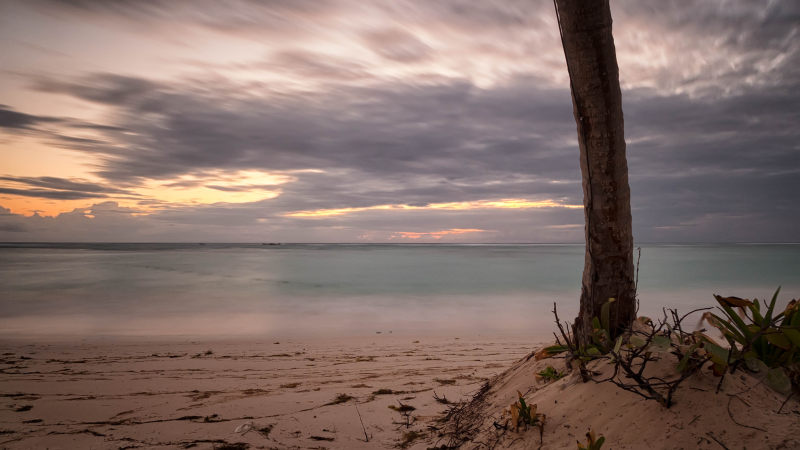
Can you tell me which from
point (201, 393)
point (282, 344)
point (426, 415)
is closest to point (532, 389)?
point (426, 415)

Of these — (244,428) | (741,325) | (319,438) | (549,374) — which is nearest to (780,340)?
(741,325)

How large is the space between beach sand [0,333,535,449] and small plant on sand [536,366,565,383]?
0.98 metres

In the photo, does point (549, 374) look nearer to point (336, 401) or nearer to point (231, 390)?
point (336, 401)

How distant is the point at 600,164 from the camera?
2.85 metres

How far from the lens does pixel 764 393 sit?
6.87ft

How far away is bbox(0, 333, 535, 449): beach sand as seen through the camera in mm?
3457

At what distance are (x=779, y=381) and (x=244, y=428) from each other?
355 centimetres

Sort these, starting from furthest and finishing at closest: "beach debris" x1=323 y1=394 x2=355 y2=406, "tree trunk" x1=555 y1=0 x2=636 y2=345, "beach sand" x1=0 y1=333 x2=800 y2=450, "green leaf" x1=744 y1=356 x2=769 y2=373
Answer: "beach debris" x1=323 y1=394 x2=355 y2=406 → "tree trunk" x1=555 y1=0 x2=636 y2=345 → "green leaf" x1=744 y1=356 x2=769 y2=373 → "beach sand" x1=0 y1=333 x2=800 y2=450

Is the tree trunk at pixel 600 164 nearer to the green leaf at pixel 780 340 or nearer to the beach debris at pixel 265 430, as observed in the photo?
the green leaf at pixel 780 340

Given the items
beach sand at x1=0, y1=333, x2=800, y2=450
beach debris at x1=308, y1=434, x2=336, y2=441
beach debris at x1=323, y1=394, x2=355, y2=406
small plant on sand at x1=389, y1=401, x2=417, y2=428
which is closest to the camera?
Answer: beach sand at x1=0, y1=333, x2=800, y2=450

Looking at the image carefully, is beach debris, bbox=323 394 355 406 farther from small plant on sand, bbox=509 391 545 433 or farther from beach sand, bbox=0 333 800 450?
small plant on sand, bbox=509 391 545 433

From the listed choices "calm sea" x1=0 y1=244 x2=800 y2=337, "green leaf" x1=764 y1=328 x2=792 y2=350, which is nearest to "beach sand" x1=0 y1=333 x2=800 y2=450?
"green leaf" x1=764 y1=328 x2=792 y2=350

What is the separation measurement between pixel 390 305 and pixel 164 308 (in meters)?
7.01

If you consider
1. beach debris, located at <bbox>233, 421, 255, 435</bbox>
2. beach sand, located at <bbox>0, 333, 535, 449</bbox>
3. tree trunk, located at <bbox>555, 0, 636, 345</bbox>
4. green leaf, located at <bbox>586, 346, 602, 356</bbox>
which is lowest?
beach sand, located at <bbox>0, 333, 535, 449</bbox>
